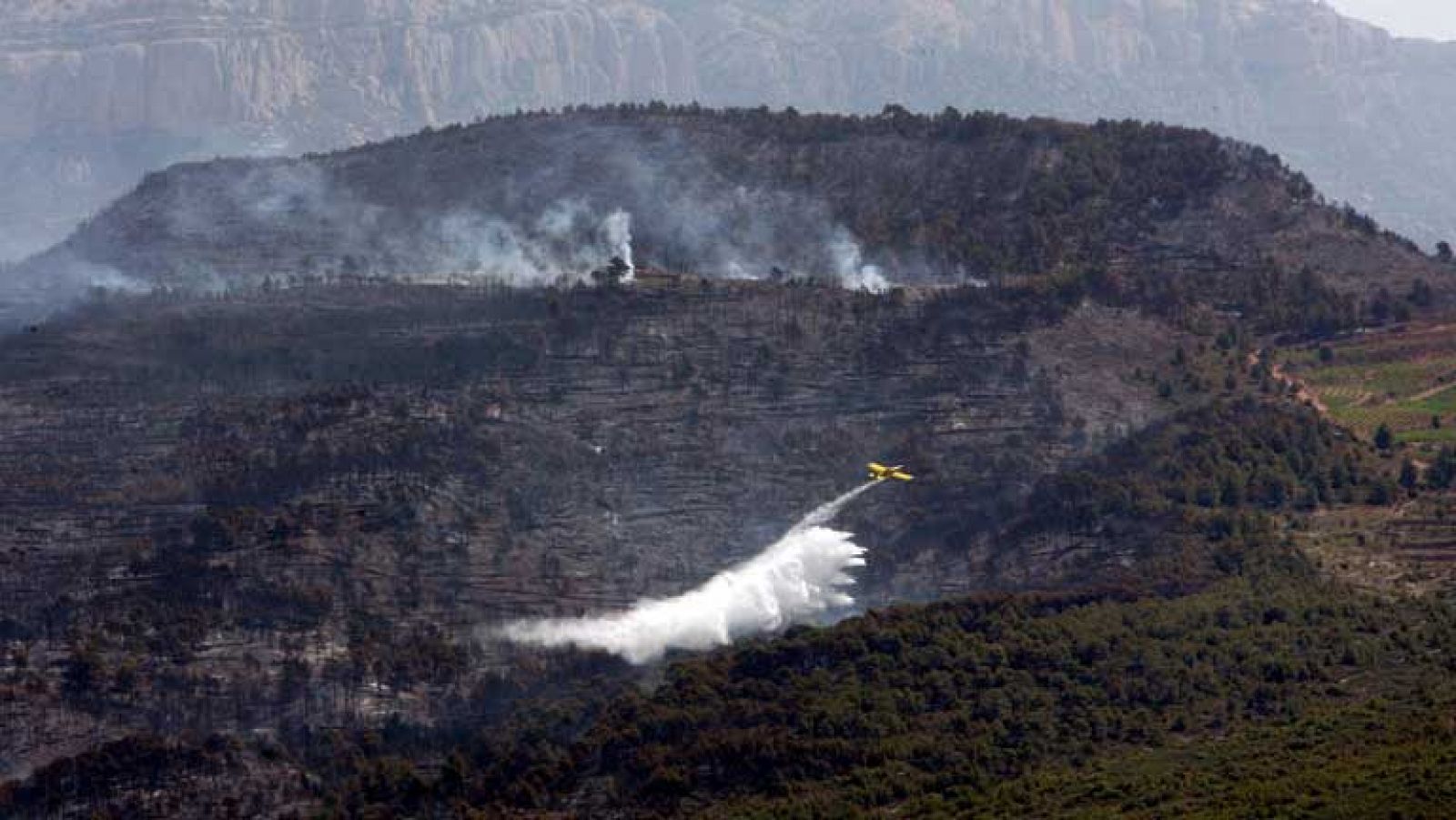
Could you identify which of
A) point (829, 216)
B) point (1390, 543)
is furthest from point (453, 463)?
point (1390, 543)

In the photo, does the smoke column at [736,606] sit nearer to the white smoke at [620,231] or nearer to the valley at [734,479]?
the valley at [734,479]

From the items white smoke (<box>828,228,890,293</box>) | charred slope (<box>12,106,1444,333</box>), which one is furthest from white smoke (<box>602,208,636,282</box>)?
white smoke (<box>828,228,890,293</box>)

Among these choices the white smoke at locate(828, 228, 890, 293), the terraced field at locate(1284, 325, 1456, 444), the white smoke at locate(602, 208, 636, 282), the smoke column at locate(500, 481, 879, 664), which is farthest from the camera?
the white smoke at locate(602, 208, 636, 282)

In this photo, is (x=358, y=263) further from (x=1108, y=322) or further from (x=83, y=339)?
(x=1108, y=322)

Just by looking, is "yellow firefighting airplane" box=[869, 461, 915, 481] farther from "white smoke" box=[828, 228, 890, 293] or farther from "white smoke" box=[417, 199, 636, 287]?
"white smoke" box=[417, 199, 636, 287]

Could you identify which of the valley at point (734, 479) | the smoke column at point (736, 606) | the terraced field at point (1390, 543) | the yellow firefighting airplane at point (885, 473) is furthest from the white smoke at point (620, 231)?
the terraced field at point (1390, 543)

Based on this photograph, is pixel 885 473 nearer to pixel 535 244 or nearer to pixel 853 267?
pixel 853 267
